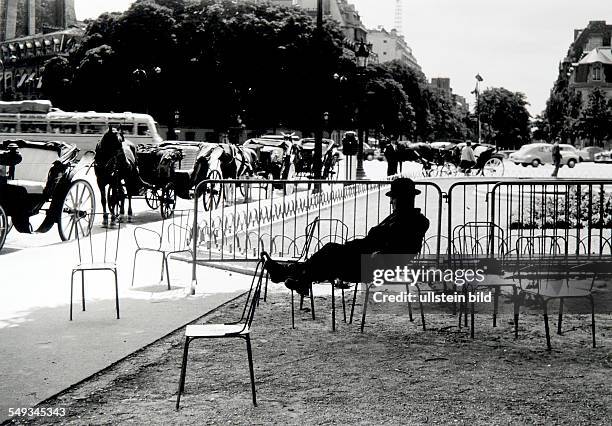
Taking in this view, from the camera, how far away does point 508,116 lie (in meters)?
99.5

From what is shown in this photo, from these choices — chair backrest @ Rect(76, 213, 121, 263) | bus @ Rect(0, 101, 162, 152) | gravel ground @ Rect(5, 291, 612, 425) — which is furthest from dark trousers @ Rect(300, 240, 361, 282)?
bus @ Rect(0, 101, 162, 152)

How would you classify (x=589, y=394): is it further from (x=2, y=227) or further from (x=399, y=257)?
(x=2, y=227)

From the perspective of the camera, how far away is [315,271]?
791 cm

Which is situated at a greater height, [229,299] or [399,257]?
[399,257]

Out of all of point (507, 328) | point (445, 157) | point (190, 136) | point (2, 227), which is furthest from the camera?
point (190, 136)

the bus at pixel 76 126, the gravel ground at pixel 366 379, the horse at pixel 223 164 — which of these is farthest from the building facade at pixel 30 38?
the gravel ground at pixel 366 379

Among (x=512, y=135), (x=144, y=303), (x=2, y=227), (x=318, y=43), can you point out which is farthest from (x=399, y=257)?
(x=512, y=135)

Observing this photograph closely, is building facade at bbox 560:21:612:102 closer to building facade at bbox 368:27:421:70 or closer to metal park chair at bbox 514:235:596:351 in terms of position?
metal park chair at bbox 514:235:596:351

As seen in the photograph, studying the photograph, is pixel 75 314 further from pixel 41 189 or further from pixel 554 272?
pixel 41 189

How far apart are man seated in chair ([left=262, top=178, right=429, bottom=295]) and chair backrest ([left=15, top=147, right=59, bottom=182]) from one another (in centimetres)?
796

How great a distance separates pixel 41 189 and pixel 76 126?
35.5m

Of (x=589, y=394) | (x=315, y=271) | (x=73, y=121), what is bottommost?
(x=589, y=394)

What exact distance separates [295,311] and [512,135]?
303ft

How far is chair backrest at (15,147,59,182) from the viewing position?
14.7 meters
